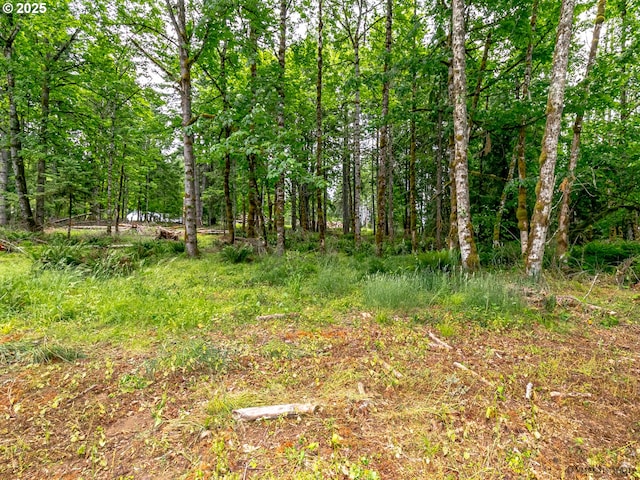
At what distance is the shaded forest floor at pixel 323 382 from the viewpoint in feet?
5.90

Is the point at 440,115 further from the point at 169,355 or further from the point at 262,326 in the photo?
the point at 169,355

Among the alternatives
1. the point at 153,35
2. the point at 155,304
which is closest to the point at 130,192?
the point at 153,35

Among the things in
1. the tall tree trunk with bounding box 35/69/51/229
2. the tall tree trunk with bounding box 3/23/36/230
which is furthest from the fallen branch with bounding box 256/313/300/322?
the tall tree trunk with bounding box 3/23/36/230

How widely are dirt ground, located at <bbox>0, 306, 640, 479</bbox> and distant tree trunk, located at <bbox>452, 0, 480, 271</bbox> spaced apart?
2763mm

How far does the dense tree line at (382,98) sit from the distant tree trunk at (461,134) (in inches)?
1.1

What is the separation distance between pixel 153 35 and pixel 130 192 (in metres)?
19.0

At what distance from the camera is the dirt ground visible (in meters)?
1.75

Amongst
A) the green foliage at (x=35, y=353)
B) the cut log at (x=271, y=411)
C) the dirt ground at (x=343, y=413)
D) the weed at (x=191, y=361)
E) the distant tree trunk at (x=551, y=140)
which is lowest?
the dirt ground at (x=343, y=413)

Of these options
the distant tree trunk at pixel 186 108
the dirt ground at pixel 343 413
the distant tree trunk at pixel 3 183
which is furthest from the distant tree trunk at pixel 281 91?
the distant tree trunk at pixel 3 183

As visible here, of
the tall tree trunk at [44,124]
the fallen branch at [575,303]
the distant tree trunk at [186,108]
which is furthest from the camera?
the tall tree trunk at [44,124]

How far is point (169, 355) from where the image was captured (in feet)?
9.98

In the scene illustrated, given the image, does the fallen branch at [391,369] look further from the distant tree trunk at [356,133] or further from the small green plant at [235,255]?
the distant tree trunk at [356,133]

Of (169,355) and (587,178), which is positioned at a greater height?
(587,178)

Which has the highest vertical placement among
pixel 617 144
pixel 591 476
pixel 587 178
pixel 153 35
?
pixel 153 35
